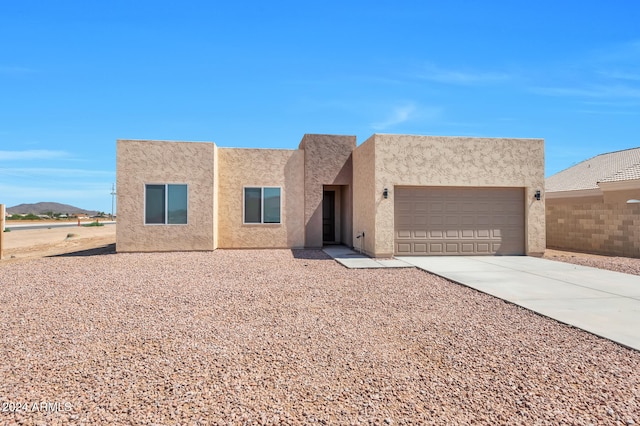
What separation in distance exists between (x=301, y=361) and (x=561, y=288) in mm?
5835

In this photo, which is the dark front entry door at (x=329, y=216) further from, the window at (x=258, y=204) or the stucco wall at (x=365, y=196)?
the window at (x=258, y=204)

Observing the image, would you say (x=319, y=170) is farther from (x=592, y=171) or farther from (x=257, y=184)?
(x=592, y=171)

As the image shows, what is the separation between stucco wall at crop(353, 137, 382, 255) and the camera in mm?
11320

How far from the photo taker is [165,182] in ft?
42.2

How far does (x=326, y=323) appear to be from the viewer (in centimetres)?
477

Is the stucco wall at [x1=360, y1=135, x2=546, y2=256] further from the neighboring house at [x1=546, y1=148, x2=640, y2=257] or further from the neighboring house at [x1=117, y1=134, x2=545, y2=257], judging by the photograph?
the neighboring house at [x1=546, y1=148, x2=640, y2=257]

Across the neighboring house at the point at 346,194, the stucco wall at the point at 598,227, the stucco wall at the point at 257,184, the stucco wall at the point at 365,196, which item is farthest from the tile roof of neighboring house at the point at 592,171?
the stucco wall at the point at 257,184

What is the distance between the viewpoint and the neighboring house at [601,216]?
1245 centimetres

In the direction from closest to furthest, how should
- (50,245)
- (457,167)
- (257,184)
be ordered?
(457,167) → (257,184) → (50,245)

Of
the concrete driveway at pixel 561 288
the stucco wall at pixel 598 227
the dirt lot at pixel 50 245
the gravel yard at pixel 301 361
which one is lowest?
the gravel yard at pixel 301 361

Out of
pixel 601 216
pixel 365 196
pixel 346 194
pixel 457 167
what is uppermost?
pixel 457 167

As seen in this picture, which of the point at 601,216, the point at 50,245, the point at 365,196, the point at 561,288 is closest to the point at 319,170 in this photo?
the point at 365,196

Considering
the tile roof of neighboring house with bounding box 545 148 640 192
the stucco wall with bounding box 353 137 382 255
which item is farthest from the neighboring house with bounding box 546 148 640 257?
the stucco wall with bounding box 353 137 382 255

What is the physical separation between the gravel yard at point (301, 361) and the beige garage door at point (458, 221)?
4947 millimetres
